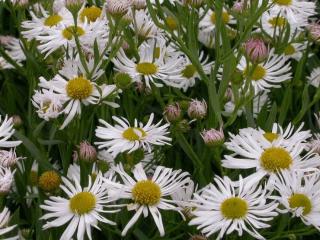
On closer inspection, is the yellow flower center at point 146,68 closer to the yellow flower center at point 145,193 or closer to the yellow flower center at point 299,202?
the yellow flower center at point 145,193

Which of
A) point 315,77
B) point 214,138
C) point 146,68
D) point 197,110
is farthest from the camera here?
point 315,77

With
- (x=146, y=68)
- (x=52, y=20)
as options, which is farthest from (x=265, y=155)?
(x=52, y=20)

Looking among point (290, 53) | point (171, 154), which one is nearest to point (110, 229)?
point (171, 154)

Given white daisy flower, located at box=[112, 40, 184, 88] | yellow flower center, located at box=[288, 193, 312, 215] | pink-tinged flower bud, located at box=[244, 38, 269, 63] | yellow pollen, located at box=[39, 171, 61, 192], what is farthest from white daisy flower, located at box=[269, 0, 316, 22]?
yellow pollen, located at box=[39, 171, 61, 192]

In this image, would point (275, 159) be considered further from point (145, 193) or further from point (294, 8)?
point (294, 8)

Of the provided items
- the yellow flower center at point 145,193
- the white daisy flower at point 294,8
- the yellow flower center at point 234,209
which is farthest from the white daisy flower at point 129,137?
the white daisy flower at point 294,8

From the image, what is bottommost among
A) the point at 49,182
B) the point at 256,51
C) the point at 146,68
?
the point at 49,182

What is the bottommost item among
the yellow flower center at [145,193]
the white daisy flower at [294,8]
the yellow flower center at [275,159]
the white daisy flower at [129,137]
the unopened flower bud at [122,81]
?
the yellow flower center at [145,193]
